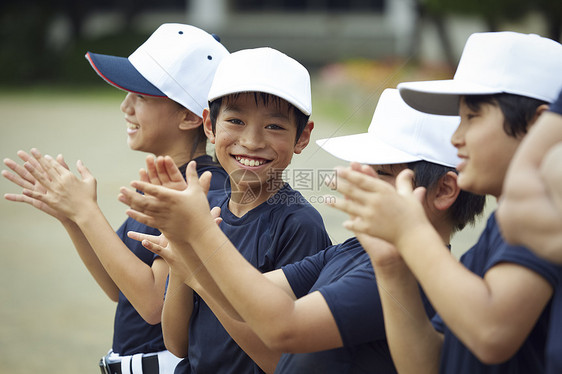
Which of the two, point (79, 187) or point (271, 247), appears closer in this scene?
point (271, 247)

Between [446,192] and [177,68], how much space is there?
1188 millimetres

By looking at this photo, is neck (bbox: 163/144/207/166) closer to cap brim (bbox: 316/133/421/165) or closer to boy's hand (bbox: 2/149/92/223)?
boy's hand (bbox: 2/149/92/223)

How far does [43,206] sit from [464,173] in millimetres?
1525

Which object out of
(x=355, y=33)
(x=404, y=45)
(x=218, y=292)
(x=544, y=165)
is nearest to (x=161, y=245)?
(x=218, y=292)

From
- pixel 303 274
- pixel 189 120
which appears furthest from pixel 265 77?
pixel 189 120

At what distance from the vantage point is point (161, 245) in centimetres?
181

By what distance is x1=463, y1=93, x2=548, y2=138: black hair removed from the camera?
1.33 m

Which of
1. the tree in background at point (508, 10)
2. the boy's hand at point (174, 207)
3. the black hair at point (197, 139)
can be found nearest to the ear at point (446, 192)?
the boy's hand at point (174, 207)

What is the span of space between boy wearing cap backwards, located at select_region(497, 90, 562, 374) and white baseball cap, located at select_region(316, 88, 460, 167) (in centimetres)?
60

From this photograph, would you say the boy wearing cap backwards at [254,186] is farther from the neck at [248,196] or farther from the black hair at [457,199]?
the black hair at [457,199]

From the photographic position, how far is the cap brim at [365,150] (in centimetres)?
173

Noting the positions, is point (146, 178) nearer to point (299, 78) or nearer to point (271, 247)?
point (271, 247)

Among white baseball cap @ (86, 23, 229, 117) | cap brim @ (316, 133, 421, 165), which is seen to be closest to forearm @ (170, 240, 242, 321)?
cap brim @ (316, 133, 421, 165)

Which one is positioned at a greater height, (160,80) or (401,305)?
(160,80)
